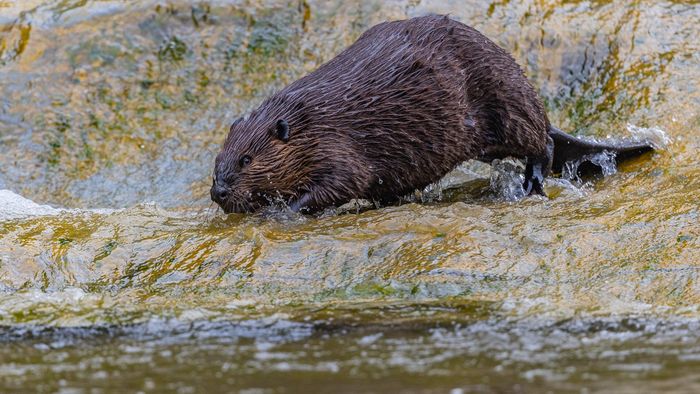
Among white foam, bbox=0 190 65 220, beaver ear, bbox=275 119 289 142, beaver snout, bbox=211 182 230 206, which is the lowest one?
white foam, bbox=0 190 65 220

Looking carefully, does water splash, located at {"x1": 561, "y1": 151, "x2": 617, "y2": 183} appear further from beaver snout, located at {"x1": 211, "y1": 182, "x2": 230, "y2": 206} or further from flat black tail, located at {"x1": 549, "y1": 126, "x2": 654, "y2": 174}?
beaver snout, located at {"x1": 211, "y1": 182, "x2": 230, "y2": 206}

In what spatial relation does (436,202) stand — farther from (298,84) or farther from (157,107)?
(157,107)

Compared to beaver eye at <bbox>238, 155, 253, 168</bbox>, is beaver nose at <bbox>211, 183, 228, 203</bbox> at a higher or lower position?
lower

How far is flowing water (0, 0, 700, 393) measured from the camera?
11.9 feet

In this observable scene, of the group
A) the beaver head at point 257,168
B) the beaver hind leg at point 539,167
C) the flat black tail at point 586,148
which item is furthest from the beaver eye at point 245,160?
the flat black tail at point 586,148

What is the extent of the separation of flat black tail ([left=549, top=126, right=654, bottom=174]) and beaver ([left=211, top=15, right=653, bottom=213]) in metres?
0.01

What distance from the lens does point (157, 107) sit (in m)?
7.84

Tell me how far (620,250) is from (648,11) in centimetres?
370

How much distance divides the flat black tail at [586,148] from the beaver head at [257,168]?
1.82m

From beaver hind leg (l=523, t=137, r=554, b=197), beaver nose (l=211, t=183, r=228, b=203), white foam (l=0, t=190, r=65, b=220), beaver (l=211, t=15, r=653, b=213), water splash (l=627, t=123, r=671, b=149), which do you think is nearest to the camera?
beaver nose (l=211, t=183, r=228, b=203)

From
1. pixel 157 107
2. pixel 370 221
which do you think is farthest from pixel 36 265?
pixel 157 107

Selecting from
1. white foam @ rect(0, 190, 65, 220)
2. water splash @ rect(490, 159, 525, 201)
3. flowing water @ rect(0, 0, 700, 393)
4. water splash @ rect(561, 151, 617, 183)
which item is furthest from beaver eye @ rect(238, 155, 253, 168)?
water splash @ rect(561, 151, 617, 183)

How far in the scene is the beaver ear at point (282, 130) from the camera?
18.8 ft

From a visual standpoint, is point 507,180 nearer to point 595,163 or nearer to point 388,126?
point 595,163
